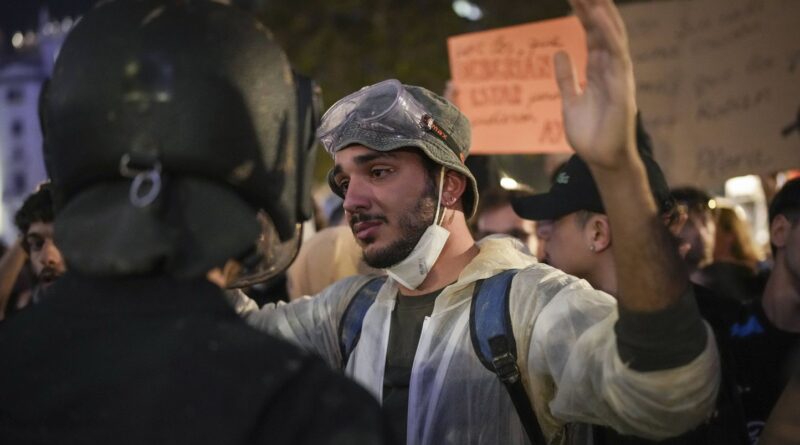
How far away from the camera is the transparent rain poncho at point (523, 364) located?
6.33 feet

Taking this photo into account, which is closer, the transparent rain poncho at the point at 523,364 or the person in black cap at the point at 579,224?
the transparent rain poncho at the point at 523,364

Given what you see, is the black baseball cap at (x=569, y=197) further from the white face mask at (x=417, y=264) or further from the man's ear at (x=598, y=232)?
the white face mask at (x=417, y=264)

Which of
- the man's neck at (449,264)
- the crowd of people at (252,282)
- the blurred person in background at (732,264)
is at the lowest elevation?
the blurred person in background at (732,264)

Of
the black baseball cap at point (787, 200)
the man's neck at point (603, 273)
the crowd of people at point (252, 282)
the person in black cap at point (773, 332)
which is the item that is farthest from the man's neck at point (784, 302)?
the crowd of people at point (252, 282)

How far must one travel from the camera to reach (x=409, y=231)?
124 inches

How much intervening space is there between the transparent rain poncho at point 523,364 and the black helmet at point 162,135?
0.88 meters

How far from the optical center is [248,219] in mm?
1646

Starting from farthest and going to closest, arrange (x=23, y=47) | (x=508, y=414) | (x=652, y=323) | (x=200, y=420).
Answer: (x=23, y=47) → (x=508, y=414) → (x=652, y=323) → (x=200, y=420)

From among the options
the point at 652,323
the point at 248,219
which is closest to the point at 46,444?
the point at 248,219

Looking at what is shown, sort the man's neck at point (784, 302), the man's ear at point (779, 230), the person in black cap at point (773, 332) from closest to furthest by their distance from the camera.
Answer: the person in black cap at point (773, 332), the man's neck at point (784, 302), the man's ear at point (779, 230)

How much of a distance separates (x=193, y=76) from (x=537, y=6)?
489 inches

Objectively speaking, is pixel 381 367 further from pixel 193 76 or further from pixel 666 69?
pixel 666 69

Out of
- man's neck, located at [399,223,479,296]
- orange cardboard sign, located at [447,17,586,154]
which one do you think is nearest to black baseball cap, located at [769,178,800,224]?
orange cardboard sign, located at [447,17,586,154]

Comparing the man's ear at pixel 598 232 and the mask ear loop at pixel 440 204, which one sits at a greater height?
the mask ear loop at pixel 440 204
